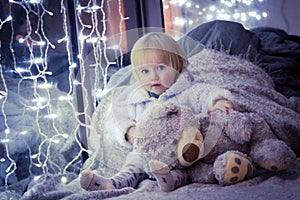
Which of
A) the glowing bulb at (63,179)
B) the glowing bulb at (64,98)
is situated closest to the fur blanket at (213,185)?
the glowing bulb at (63,179)

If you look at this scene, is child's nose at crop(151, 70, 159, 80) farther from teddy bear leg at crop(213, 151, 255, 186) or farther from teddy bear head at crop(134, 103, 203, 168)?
teddy bear leg at crop(213, 151, 255, 186)

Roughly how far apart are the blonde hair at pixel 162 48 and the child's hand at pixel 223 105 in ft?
0.29

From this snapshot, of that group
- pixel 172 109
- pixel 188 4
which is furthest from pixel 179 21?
pixel 172 109

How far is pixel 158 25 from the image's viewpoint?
2.37 feet

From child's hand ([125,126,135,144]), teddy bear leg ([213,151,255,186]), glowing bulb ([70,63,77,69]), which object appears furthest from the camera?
glowing bulb ([70,63,77,69])

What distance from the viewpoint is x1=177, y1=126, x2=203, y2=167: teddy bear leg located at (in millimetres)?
673

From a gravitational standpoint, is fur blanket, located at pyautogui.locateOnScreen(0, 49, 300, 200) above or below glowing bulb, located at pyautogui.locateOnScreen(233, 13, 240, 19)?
below

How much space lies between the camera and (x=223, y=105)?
2.36 feet

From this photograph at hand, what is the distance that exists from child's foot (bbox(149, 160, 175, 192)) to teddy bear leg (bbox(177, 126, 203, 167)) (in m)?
0.03

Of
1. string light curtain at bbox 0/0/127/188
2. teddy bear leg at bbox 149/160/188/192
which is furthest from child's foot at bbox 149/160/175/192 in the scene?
string light curtain at bbox 0/0/127/188

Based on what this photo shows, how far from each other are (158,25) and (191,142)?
0.71ft

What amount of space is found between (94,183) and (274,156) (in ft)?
0.99

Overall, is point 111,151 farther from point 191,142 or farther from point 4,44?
point 4,44

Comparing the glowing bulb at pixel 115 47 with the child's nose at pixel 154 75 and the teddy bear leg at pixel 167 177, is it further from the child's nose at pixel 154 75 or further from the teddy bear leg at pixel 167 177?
the teddy bear leg at pixel 167 177
